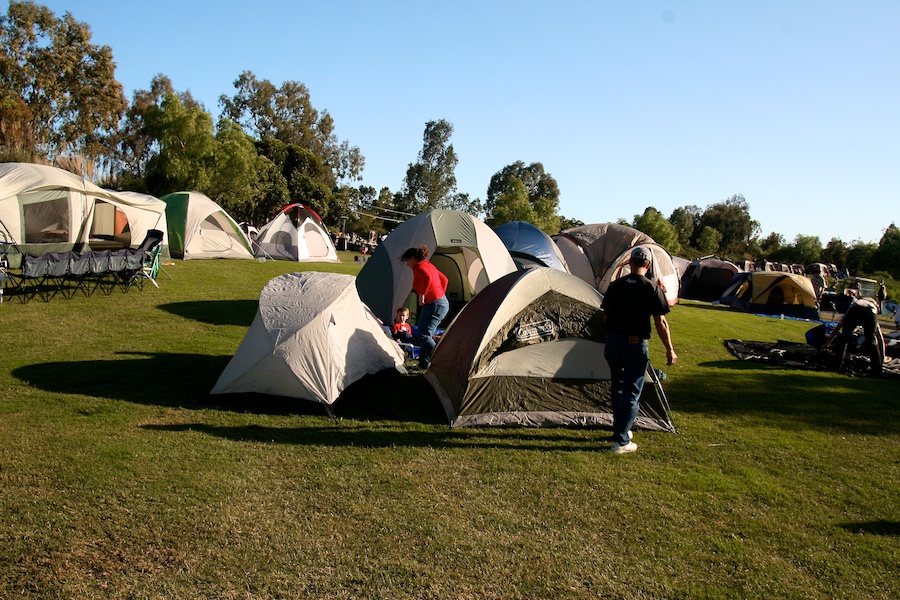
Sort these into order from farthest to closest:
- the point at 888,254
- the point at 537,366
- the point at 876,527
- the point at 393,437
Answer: the point at 888,254
the point at 537,366
the point at 393,437
the point at 876,527

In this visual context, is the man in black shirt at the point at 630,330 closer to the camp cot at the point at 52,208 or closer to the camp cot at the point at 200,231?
the camp cot at the point at 52,208

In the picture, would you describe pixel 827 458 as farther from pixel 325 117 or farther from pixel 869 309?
pixel 325 117

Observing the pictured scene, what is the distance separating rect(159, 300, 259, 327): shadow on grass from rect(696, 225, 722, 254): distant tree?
66.4 meters

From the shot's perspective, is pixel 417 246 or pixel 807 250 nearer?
pixel 417 246

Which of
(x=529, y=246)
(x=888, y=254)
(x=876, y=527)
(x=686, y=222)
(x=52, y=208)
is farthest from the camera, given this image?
(x=686, y=222)

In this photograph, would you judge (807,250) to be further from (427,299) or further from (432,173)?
(427,299)

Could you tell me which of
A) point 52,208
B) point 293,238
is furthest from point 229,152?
point 52,208

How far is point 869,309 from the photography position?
1071cm

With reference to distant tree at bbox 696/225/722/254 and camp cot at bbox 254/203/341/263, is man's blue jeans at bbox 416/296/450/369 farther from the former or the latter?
distant tree at bbox 696/225/722/254

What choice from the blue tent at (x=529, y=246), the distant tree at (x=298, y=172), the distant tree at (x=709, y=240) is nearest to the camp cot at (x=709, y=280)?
the blue tent at (x=529, y=246)

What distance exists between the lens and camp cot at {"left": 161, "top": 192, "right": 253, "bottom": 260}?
71.0ft

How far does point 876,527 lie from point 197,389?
6.49 m

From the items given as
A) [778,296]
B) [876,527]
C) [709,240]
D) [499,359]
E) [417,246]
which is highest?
[709,240]

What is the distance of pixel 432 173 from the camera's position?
65.0 m
